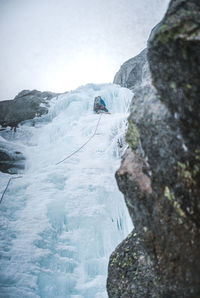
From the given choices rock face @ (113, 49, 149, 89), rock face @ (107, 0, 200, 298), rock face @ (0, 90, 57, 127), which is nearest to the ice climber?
rock face @ (0, 90, 57, 127)

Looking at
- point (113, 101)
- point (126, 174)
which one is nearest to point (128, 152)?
point (126, 174)

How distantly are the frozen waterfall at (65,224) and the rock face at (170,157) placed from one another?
3.08 metres

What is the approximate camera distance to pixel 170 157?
1.87m

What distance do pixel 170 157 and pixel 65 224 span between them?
509cm

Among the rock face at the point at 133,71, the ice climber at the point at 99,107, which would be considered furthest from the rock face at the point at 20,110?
the rock face at the point at 133,71

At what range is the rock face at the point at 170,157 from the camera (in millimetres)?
1587

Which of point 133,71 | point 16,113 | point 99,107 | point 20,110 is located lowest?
point 16,113

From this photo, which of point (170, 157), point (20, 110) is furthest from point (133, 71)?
point (170, 157)

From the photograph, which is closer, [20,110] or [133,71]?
[20,110]

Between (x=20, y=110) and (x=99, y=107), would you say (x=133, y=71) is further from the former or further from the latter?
(x=20, y=110)

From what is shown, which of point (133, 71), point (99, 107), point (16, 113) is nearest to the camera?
point (99, 107)

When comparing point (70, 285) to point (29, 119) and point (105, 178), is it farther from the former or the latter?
point (29, 119)

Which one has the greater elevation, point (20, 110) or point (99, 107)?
point (99, 107)

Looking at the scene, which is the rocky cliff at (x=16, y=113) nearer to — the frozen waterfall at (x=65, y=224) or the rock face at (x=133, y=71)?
the frozen waterfall at (x=65, y=224)
